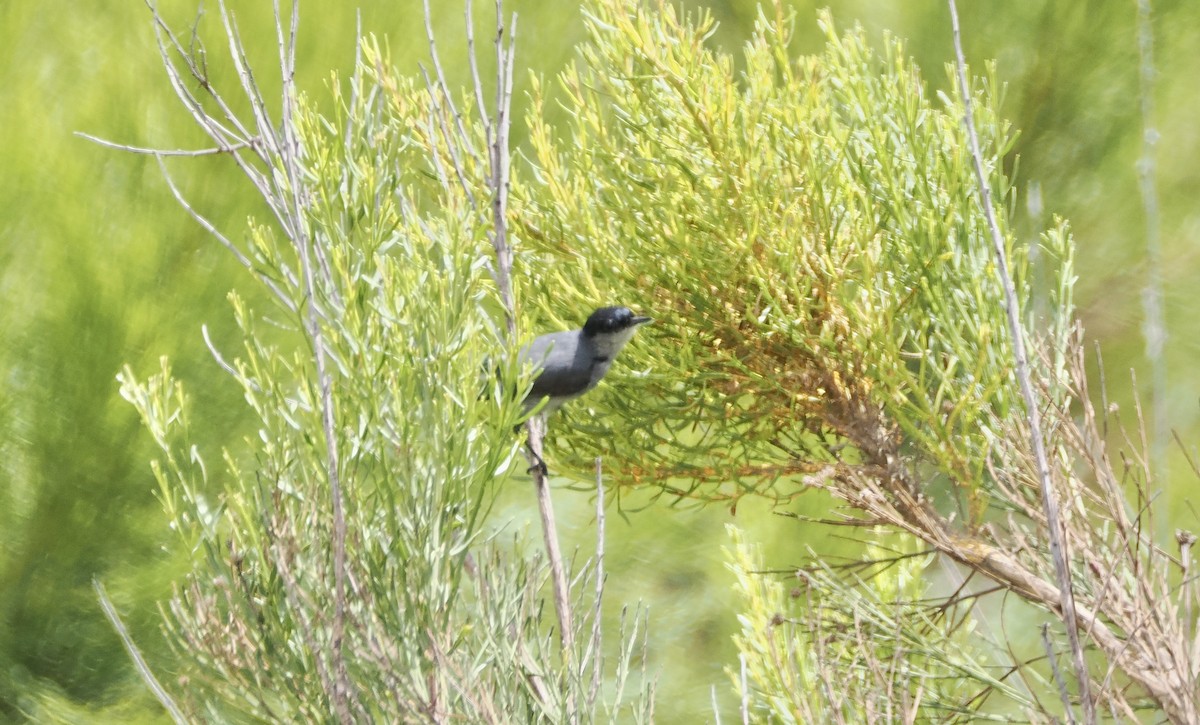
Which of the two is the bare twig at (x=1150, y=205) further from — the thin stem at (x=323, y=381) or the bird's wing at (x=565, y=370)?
the thin stem at (x=323, y=381)

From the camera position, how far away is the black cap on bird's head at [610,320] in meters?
1.19

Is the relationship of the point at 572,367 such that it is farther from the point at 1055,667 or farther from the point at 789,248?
the point at 1055,667

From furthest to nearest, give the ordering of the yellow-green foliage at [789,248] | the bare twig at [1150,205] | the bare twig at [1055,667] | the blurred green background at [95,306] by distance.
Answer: the bare twig at [1150,205] < the blurred green background at [95,306] < the yellow-green foliage at [789,248] < the bare twig at [1055,667]

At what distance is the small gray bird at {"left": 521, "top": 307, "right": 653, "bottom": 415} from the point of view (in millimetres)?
1204

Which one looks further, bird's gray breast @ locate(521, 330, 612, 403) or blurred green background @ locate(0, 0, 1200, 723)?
blurred green background @ locate(0, 0, 1200, 723)

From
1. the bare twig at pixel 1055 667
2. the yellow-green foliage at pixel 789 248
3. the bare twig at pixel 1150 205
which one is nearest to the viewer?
the bare twig at pixel 1055 667

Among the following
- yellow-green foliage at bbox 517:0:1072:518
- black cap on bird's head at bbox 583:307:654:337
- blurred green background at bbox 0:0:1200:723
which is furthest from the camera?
blurred green background at bbox 0:0:1200:723

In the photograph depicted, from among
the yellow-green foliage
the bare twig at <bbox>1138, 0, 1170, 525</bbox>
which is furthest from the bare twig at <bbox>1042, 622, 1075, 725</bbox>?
the bare twig at <bbox>1138, 0, 1170, 525</bbox>

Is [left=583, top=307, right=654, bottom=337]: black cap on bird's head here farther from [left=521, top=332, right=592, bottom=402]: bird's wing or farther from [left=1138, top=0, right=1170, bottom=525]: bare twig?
[left=1138, top=0, right=1170, bottom=525]: bare twig

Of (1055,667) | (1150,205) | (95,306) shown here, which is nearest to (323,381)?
(1055,667)

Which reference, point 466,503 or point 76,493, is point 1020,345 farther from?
point 76,493

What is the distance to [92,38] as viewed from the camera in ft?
6.53

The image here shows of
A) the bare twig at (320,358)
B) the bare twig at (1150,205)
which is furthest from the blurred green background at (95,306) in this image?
the bare twig at (320,358)

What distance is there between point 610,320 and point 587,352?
0.13 ft
